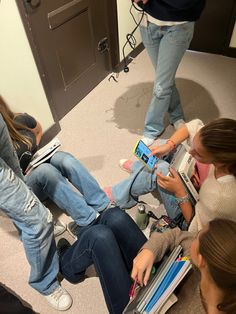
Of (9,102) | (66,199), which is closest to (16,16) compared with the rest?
(9,102)

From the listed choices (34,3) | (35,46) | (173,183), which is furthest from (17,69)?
(173,183)

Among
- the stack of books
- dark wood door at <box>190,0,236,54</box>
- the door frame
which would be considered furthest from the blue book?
dark wood door at <box>190,0,236,54</box>

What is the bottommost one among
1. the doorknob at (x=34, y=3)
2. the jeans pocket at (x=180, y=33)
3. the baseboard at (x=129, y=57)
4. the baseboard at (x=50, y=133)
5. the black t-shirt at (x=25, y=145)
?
the baseboard at (x=129, y=57)

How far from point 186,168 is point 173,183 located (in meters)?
0.09

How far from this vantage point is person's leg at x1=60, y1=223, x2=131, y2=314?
912 millimetres

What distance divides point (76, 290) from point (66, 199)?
1.38 ft

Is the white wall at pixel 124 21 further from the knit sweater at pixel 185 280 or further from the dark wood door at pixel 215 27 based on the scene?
the knit sweater at pixel 185 280

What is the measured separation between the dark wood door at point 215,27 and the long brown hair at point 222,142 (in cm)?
197

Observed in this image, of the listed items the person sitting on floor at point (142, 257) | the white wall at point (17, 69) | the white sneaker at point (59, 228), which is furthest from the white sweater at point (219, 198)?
the white wall at point (17, 69)

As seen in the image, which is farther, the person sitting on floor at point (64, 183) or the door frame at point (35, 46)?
the door frame at point (35, 46)

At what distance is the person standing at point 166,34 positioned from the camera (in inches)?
55.4

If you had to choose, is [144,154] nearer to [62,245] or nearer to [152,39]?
[62,245]

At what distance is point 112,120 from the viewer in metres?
2.18

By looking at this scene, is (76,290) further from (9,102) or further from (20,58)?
(20,58)
